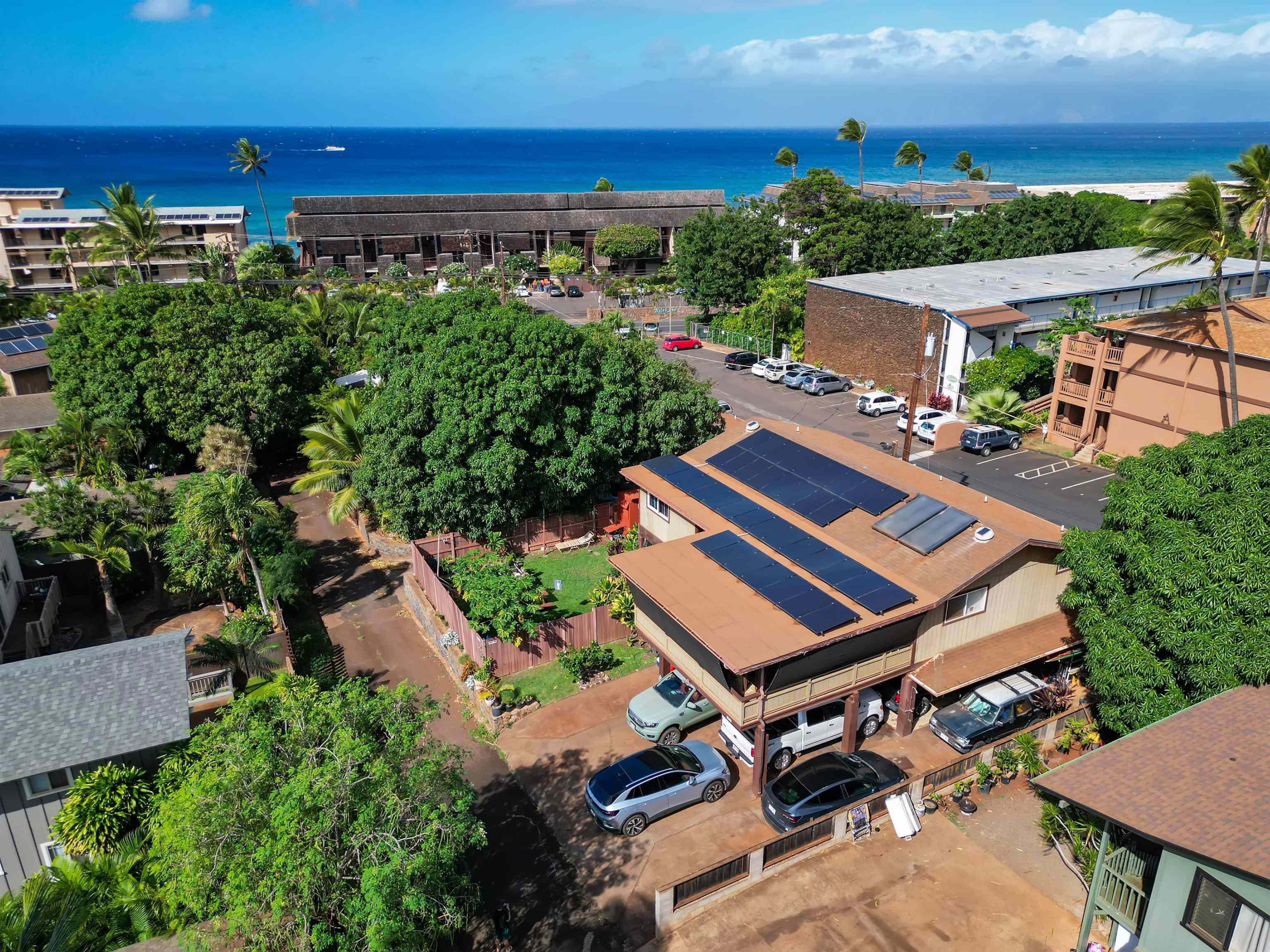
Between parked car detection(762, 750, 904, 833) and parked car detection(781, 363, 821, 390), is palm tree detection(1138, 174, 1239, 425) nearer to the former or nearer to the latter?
parked car detection(781, 363, 821, 390)

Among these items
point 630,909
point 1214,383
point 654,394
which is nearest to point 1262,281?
point 1214,383

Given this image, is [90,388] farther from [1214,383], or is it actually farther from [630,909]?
[1214,383]

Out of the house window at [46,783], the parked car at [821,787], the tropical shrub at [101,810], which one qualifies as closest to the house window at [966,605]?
the parked car at [821,787]

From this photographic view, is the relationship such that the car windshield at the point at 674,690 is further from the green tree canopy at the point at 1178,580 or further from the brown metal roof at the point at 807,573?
the green tree canopy at the point at 1178,580

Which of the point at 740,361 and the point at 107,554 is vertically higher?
the point at 107,554

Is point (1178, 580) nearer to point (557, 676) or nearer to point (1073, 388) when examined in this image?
point (557, 676)

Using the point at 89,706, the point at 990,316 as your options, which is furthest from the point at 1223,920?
the point at 990,316
